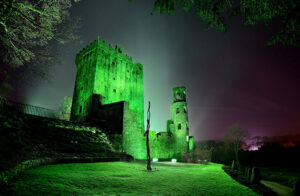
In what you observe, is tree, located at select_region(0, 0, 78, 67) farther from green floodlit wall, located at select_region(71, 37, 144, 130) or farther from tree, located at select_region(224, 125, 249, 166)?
tree, located at select_region(224, 125, 249, 166)

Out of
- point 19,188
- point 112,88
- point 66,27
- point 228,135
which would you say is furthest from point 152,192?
point 228,135

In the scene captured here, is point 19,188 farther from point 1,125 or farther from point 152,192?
point 1,125

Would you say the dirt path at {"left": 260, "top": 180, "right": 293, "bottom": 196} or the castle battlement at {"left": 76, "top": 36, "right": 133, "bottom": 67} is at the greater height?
the castle battlement at {"left": 76, "top": 36, "right": 133, "bottom": 67}

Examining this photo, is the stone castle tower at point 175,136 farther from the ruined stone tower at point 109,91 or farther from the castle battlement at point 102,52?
the castle battlement at point 102,52

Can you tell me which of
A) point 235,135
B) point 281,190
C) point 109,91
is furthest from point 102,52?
point 235,135

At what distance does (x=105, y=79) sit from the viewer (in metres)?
27.5

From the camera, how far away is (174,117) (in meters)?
32.9

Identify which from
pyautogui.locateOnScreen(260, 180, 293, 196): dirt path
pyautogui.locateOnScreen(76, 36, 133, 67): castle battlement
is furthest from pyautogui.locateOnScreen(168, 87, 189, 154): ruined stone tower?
pyautogui.locateOnScreen(260, 180, 293, 196): dirt path

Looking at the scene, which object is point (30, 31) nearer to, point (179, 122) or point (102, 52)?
point (102, 52)

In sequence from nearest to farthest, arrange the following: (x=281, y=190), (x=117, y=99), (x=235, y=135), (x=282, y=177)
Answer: (x=281, y=190) → (x=282, y=177) → (x=117, y=99) → (x=235, y=135)

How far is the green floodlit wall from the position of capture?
85.8 ft

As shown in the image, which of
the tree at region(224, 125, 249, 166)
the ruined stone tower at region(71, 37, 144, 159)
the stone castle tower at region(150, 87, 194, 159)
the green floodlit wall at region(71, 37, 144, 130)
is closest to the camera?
the ruined stone tower at region(71, 37, 144, 159)

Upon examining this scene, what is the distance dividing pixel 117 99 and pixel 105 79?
4.31 meters

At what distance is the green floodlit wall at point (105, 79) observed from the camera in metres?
26.1
